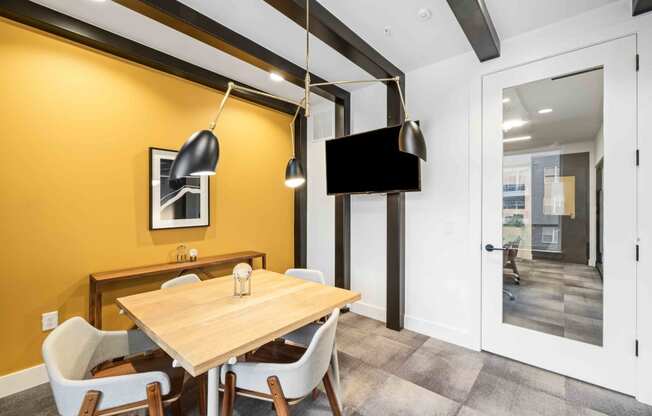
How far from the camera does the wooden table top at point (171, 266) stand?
239 cm

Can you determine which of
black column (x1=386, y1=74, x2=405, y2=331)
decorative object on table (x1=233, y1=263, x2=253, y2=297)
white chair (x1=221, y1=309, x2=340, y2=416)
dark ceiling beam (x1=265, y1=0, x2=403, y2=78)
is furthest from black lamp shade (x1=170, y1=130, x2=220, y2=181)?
black column (x1=386, y1=74, x2=405, y2=331)

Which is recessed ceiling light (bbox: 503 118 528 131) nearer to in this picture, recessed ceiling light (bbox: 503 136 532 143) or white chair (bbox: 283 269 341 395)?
recessed ceiling light (bbox: 503 136 532 143)

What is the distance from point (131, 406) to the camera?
49.3 inches

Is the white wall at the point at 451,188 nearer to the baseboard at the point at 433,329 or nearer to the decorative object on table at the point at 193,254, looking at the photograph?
the baseboard at the point at 433,329

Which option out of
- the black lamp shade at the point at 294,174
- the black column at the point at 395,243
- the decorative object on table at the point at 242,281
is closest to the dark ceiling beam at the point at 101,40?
the black lamp shade at the point at 294,174

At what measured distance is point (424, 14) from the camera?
7.25 ft

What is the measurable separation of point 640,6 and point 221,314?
3298 mm

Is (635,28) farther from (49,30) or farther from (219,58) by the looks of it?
(49,30)

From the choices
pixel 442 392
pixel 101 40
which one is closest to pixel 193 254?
pixel 101 40

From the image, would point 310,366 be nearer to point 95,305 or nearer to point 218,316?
point 218,316

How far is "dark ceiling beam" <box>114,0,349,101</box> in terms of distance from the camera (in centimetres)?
202

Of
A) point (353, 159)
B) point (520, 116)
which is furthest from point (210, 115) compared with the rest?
point (520, 116)

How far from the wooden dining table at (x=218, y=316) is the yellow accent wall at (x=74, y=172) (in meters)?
0.99

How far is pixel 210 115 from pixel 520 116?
10.1ft
